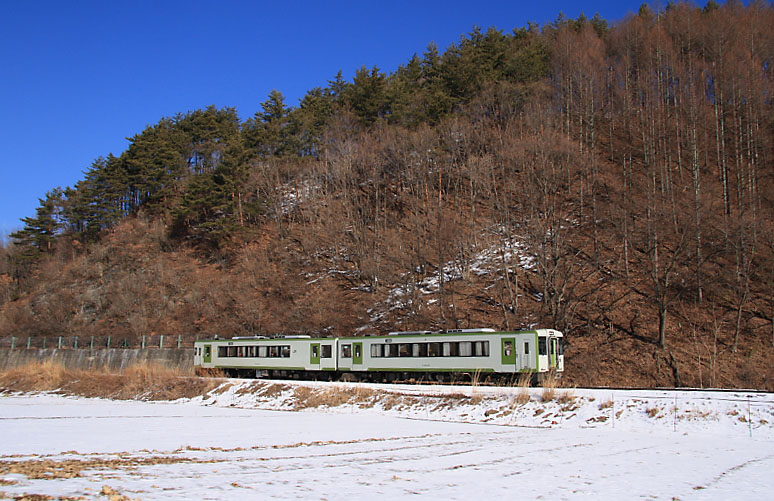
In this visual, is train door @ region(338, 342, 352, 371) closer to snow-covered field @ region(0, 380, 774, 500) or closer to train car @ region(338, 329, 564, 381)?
train car @ region(338, 329, 564, 381)

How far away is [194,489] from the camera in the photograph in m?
8.40

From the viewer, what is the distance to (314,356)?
3369 cm

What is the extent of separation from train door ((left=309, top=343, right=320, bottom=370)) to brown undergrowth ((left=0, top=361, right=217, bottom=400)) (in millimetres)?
5328

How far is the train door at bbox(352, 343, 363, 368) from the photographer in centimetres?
3157

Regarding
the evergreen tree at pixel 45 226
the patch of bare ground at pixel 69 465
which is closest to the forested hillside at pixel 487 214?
the evergreen tree at pixel 45 226

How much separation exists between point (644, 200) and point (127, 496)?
42610mm

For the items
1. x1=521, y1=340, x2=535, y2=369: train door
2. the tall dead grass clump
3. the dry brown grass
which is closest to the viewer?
the dry brown grass

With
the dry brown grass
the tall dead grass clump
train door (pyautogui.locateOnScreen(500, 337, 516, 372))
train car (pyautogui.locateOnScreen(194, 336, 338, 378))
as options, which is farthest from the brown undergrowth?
the dry brown grass

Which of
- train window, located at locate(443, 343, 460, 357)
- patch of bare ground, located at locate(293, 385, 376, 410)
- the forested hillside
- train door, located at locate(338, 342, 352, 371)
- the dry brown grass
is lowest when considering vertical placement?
patch of bare ground, located at locate(293, 385, 376, 410)

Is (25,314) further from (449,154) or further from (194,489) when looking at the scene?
(194,489)

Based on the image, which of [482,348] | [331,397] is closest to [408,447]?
[331,397]

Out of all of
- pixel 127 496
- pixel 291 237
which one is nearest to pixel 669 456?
pixel 127 496

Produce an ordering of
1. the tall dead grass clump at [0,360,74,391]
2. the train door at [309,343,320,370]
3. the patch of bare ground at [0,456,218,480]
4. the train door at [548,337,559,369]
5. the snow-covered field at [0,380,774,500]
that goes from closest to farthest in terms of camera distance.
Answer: the snow-covered field at [0,380,774,500], the patch of bare ground at [0,456,218,480], the train door at [548,337,559,369], the train door at [309,343,320,370], the tall dead grass clump at [0,360,74,391]

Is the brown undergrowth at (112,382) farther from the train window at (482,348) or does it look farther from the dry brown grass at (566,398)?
the dry brown grass at (566,398)
